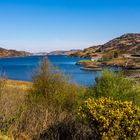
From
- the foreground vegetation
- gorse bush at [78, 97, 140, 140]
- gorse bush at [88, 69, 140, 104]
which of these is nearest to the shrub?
the foreground vegetation

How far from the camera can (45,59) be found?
41.6 m

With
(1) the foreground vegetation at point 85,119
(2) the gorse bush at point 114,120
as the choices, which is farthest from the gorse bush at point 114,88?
Answer: (2) the gorse bush at point 114,120

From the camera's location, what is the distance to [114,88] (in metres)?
26.5

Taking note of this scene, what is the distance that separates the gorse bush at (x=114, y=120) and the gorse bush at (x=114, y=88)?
26.0 feet

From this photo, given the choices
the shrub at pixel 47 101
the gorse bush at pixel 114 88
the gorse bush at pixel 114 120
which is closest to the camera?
the gorse bush at pixel 114 120

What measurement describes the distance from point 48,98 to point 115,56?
504 feet

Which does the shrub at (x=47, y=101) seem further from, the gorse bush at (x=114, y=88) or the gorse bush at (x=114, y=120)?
the gorse bush at (x=114, y=120)

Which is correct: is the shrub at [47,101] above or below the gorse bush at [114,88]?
below

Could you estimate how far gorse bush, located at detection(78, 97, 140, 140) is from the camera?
55.0 ft

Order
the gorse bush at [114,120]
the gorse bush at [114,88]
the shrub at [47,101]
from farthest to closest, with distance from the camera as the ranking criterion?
1. the gorse bush at [114,88]
2. the shrub at [47,101]
3. the gorse bush at [114,120]

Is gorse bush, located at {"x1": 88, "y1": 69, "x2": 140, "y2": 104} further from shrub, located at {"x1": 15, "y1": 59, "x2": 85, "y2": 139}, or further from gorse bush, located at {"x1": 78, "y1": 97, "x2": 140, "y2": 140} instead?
gorse bush, located at {"x1": 78, "y1": 97, "x2": 140, "y2": 140}

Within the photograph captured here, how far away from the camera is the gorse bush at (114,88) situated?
25.6 meters

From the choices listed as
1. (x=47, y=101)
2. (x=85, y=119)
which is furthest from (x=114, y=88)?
(x=85, y=119)

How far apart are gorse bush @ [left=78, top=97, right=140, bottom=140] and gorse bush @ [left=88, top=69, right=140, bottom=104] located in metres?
7.93
